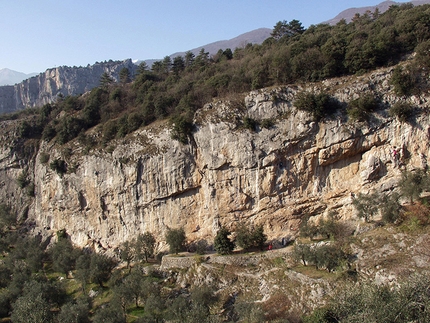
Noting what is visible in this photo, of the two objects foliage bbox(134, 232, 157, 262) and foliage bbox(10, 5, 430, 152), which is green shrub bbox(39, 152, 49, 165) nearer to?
foliage bbox(10, 5, 430, 152)

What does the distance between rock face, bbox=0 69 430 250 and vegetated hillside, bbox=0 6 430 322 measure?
0.34 feet

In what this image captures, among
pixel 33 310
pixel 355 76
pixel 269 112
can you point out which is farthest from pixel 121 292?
pixel 355 76

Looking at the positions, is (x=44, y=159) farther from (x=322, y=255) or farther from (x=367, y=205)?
(x=367, y=205)

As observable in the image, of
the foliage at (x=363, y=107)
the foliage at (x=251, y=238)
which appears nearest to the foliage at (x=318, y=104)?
the foliage at (x=363, y=107)

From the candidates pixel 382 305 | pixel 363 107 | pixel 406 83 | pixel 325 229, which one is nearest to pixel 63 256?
pixel 325 229

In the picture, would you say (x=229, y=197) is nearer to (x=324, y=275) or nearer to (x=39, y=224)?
(x=324, y=275)

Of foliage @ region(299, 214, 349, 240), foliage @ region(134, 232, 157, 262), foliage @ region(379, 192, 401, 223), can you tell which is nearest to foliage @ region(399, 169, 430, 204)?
foliage @ region(379, 192, 401, 223)

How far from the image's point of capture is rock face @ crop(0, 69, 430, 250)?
2855 centimetres

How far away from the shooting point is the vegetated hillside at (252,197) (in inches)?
914

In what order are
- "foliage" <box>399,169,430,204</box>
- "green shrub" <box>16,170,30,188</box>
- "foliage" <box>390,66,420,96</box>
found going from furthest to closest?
"green shrub" <box>16,170,30,188</box> < "foliage" <box>390,66,420,96</box> < "foliage" <box>399,169,430,204</box>

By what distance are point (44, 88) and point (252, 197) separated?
106m

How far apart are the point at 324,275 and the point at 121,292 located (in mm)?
13971

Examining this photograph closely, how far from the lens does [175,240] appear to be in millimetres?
31250

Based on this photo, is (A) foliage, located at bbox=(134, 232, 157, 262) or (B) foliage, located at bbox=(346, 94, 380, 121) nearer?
(B) foliage, located at bbox=(346, 94, 380, 121)
